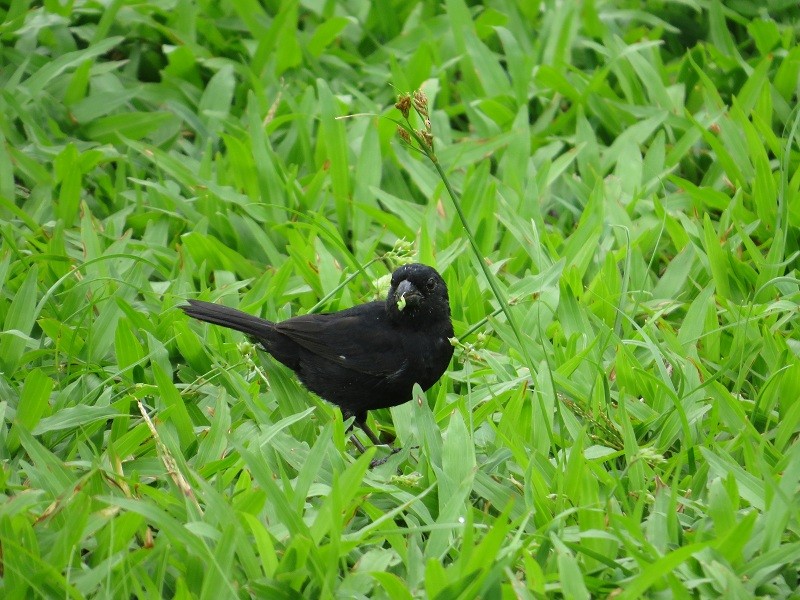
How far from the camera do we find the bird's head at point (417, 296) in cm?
405

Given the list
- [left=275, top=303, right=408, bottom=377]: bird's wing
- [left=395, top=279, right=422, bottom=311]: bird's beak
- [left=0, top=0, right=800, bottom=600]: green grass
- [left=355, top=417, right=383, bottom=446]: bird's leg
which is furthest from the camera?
[left=355, top=417, right=383, bottom=446]: bird's leg

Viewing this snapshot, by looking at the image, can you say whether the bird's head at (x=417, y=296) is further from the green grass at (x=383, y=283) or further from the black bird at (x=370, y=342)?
the green grass at (x=383, y=283)

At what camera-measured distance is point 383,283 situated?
455cm

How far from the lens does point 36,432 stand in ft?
12.2

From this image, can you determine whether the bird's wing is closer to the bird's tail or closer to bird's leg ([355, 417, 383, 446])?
the bird's tail

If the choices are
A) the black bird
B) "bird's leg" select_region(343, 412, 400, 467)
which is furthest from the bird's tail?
"bird's leg" select_region(343, 412, 400, 467)

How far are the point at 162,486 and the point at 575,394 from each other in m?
1.55

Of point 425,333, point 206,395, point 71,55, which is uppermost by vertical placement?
point 71,55

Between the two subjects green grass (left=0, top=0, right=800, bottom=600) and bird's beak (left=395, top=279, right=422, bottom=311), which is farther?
bird's beak (left=395, top=279, right=422, bottom=311)

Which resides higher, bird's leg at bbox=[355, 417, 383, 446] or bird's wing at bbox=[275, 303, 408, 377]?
bird's wing at bbox=[275, 303, 408, 377]

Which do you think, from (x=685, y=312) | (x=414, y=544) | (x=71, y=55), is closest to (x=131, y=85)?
(x=71, y=55)

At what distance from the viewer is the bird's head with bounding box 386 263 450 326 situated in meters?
4.05

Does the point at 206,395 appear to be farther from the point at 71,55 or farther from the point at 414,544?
the point at 71,55

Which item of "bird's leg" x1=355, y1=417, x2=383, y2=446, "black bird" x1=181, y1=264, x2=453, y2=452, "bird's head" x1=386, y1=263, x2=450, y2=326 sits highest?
"bird's head" x1=386, y1=263, x2=450, y2=326
